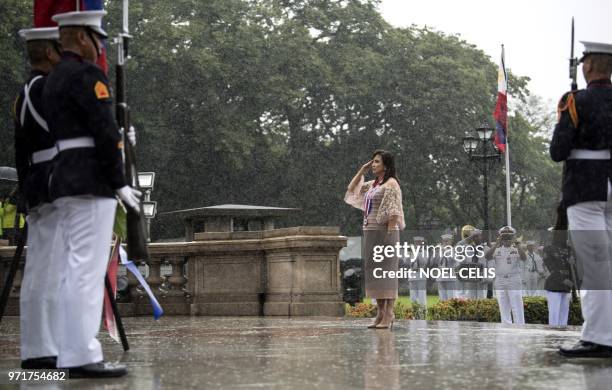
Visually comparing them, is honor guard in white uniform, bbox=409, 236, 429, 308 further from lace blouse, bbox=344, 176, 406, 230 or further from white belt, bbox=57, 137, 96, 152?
white belt, bbox=57, 137, 96, 152

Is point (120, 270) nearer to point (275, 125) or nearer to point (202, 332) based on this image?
point (202, 332)

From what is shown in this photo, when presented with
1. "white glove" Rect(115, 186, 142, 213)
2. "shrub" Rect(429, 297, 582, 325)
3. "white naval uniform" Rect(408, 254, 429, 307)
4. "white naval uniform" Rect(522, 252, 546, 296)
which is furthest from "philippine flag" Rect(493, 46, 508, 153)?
"white glove" Rect(115, 186, 142, 213)

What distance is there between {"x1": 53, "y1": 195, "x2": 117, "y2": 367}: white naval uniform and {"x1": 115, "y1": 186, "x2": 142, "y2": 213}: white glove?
0.29ft

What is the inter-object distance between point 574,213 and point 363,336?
11.0ft

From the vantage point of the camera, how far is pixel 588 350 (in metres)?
7.56

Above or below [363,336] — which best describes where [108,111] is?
above

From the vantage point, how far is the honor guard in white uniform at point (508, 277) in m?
18.5

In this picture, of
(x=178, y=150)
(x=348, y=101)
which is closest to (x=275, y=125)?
(x=348, y=101)

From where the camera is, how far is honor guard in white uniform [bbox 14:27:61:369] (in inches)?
278

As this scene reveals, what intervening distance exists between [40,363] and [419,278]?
1741 centimetres

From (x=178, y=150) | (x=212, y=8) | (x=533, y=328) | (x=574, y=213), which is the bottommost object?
(x=533, y=328)

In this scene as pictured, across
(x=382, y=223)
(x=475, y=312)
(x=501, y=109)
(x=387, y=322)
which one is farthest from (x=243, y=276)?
(x=501, y=109)

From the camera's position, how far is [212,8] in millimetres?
45281

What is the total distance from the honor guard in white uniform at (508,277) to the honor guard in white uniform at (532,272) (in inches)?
44.7
